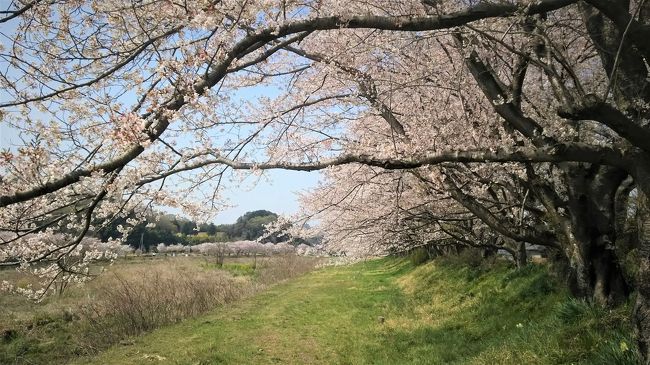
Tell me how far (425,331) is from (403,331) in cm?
79

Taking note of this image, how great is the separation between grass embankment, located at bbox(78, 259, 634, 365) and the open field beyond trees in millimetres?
25

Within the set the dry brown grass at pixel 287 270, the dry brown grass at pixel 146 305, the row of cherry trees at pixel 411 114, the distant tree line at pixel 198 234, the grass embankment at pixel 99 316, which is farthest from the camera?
the distant tree line at pixel 198 234

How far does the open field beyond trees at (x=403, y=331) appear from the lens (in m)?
5.78

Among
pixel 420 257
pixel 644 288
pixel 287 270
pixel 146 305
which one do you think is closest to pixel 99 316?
pixel 146 305

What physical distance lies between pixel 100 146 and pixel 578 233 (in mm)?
6814

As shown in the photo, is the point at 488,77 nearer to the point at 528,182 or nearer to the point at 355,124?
the point at 528,182

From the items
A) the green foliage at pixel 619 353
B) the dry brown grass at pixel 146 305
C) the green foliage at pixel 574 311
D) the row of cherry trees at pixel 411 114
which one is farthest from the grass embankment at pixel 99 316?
the green foliage at pixel 619 353

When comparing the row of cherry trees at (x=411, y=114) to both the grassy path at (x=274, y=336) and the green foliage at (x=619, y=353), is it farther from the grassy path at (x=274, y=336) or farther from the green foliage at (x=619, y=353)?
the grassy path at (x=274, y=336)

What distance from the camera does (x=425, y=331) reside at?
35.2 feet

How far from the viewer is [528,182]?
24.4ft

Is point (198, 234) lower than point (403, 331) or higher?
higher

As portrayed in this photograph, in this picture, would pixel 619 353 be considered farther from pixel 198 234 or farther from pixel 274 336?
pixel 198 234

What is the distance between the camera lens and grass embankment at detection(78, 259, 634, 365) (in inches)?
225

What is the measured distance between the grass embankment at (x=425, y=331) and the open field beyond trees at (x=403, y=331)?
25 mm
